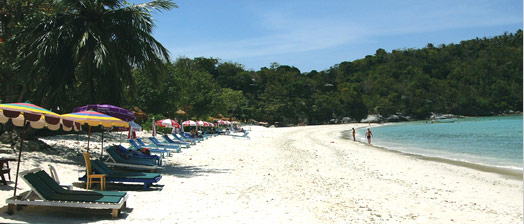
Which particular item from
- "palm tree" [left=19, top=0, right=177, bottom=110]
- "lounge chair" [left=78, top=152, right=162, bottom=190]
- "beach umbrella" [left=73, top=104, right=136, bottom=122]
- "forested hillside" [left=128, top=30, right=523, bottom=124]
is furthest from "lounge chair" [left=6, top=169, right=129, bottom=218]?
"forested hillside" [left=128, top=30, right=523, bottom=124]

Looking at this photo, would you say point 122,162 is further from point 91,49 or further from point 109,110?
point 91,49

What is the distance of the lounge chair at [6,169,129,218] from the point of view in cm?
563

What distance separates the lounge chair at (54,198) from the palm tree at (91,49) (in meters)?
5.15

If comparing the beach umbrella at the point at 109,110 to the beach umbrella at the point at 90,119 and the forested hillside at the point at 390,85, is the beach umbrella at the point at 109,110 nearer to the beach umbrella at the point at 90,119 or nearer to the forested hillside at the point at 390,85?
the beach umbrella at the point at 90,119

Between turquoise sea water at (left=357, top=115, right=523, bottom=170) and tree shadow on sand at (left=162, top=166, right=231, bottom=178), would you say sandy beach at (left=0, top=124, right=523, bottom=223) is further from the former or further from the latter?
turquoise sea water at (left=357, top=115, right=523, bottom=170)

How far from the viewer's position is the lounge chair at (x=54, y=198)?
5.63 metres

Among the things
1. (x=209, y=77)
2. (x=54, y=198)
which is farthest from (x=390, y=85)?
(x=54, y=198)

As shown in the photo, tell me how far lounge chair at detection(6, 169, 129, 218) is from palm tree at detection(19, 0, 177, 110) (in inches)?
203

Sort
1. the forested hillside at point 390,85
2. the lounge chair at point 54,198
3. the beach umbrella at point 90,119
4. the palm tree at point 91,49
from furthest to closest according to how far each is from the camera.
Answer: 1. the forested hillside at point 390,85
2. the palm tree at point 91,49
3. the beach umbrella at point 90,119
4. the lounge chair at point 54,198

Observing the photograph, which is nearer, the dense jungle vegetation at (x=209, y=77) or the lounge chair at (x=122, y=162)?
the lounge chair at (x=122, y=162)

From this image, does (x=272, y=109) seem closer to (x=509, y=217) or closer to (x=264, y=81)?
(x=264, y=81)

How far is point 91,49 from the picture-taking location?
441 inches

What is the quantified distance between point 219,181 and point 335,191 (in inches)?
123

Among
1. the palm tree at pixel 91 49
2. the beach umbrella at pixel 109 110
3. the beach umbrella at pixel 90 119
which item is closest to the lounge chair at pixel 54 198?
the beach umbrella at pixel 90 119
